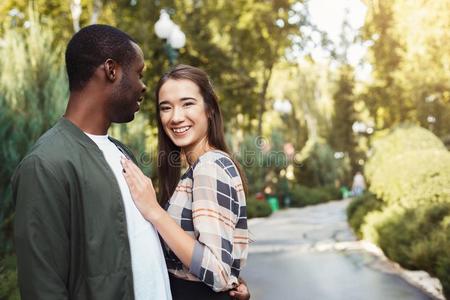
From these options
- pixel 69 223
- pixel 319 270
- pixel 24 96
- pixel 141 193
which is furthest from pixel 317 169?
pixel 69 223

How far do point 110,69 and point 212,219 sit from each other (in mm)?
656

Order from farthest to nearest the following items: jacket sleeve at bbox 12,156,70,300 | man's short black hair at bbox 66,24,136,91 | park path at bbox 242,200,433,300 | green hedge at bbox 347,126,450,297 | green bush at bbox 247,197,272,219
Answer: green bush at bbox 247,197,272,219 < green hedge at bbox 347,126,450,297 < park path at bbox 242,200,433,300 < man's short black hair at bbox 66,24,136,91 < jacket sleeve at bbox 12,156,70,300

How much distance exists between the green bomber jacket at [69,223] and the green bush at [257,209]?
1982 cm

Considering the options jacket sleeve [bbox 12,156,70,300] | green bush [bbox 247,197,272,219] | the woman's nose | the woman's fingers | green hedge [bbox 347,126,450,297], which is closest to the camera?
jacket sleeve [bbox 12,156,70,300]

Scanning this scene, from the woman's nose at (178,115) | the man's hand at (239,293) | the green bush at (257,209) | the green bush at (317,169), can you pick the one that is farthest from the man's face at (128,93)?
the green bush at (317,169)

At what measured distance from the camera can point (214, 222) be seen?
2.09 meters

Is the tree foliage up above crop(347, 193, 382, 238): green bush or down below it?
above

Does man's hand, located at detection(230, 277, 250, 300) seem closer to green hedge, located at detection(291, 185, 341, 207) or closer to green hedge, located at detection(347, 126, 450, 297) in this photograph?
green hedge, located at detection(347, 126, 450, 297)

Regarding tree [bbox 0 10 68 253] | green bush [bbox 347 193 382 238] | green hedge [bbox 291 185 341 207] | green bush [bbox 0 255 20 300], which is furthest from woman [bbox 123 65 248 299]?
green hedge [bbox 291 185 341 207]

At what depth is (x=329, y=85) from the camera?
156 ft

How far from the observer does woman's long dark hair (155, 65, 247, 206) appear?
7.79 ft

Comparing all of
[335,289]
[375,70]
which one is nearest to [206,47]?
[375,70]

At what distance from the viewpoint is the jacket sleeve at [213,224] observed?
2076 millimetres

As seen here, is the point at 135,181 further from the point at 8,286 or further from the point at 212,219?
the point at 8,286
